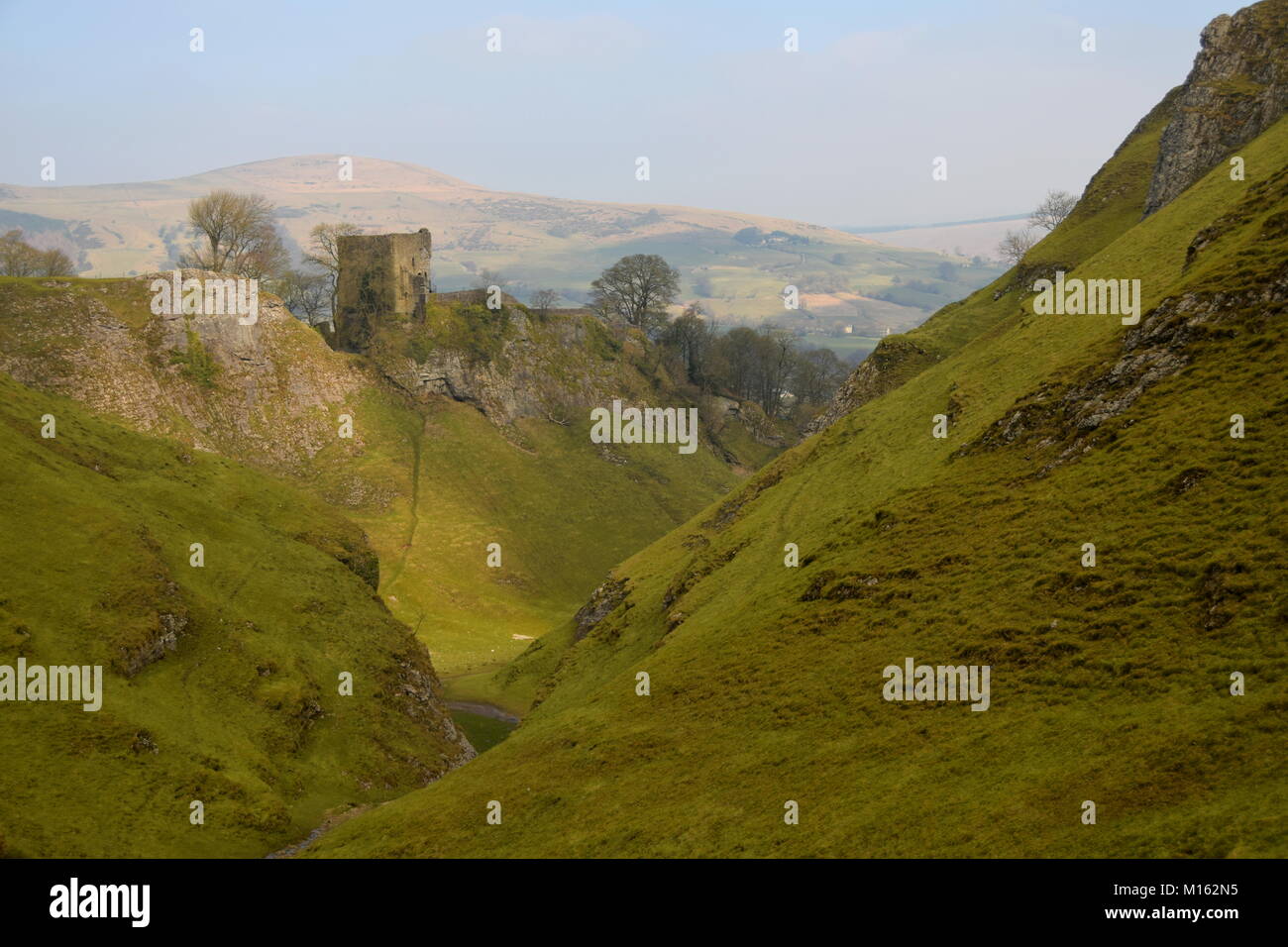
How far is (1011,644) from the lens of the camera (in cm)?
2766

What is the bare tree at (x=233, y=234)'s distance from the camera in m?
119

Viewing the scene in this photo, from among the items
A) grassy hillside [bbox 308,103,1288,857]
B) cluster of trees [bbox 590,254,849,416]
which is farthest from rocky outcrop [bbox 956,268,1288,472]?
cluster of trees [bbox 590,254,849,416]

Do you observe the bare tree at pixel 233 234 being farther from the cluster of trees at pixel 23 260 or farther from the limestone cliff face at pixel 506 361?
the limestone cliff face at pixel 506 361

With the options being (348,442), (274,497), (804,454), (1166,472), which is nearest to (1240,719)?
(1166,472)

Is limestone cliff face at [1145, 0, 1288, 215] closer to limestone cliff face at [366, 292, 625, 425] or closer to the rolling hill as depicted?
the rolling hill

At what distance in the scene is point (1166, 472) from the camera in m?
29.8

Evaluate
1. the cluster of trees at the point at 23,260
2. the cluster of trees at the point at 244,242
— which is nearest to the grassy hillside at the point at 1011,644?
the cluster of trees at the point at 244,242

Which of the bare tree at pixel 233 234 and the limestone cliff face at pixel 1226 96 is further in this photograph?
the bare tree at pixel 233 234

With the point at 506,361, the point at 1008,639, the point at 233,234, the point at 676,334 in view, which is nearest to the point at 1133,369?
the point at 1008,639

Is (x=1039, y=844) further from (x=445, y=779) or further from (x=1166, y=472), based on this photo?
(x=445, y=779)

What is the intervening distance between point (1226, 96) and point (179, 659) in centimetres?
6859

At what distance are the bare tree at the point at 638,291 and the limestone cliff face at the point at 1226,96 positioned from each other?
99.5 metres

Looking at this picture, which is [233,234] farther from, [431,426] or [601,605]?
[601,605]

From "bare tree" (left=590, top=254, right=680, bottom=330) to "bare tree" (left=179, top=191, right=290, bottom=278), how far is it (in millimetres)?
52668
